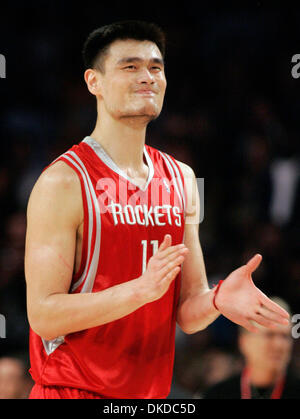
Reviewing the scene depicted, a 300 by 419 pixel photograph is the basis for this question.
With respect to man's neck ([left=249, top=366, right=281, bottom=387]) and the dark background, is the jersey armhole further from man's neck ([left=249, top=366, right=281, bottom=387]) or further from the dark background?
the dark background

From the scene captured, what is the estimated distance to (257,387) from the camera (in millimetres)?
3549

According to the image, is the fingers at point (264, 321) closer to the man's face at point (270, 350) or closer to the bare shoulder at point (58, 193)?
the bare shoulder at point (58, 193)

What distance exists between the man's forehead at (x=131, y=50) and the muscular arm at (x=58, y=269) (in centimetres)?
53

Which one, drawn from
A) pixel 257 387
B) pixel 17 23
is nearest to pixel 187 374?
pixel 257 387

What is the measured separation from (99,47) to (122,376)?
1308mm

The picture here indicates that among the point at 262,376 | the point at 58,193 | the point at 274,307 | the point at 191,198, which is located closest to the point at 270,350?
the point at 262,376

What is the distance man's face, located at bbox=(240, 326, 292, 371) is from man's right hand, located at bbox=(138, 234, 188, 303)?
1.48 meters

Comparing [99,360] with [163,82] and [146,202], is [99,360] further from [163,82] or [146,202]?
[163,82]

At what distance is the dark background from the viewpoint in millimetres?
4320

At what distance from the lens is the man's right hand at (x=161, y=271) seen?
2193mm

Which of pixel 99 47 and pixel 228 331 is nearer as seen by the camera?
pixel 99 47

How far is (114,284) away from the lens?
2.48 meters
